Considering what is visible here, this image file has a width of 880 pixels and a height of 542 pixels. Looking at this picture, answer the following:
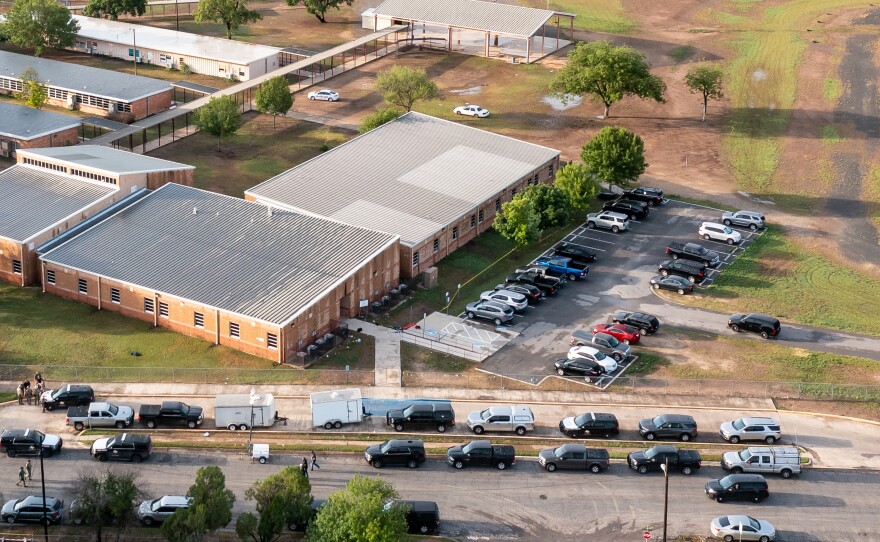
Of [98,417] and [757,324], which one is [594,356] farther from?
[98,417]

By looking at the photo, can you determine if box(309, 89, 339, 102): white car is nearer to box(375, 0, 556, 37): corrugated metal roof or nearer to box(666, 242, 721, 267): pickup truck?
box(375, 0, 556, 37): corrugated metal roof

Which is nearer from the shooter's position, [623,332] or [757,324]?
[623,332]

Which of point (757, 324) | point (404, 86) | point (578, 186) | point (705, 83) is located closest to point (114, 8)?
point (404, 86)

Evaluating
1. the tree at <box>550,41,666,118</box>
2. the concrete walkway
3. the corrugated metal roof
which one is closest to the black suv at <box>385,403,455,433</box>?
the concrete walkway

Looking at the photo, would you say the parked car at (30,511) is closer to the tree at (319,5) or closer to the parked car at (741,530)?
the parked car at (741,530)

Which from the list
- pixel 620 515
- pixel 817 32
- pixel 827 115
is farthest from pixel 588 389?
pixel 817 32

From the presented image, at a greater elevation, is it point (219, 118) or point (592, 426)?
point (219, 118)
